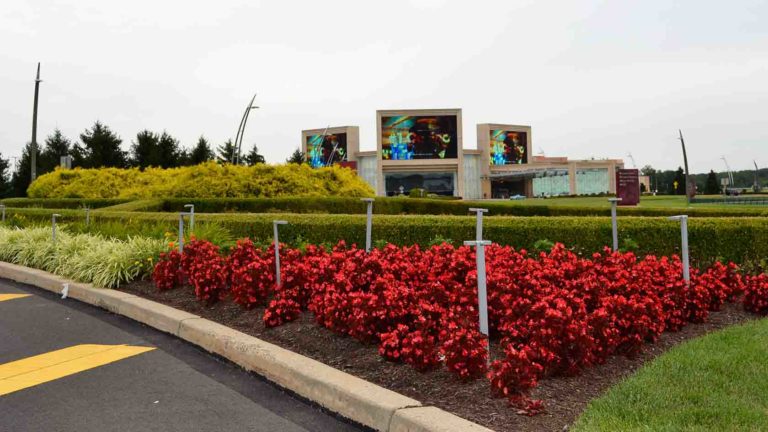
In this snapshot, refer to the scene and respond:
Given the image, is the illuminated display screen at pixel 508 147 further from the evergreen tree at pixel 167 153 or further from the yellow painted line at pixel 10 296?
the yellow painted line at pixel 10 296

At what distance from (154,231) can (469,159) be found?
92.6 meters

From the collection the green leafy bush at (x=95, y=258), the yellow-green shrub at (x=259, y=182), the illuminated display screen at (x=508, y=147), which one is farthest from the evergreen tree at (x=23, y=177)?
the illuminated display screen at (x=508, y=147)

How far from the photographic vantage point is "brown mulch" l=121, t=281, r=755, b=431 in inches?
144

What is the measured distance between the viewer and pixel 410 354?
4.36 metres

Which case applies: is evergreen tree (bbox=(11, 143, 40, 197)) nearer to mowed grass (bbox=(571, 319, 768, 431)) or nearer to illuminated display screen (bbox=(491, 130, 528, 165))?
mowed grass (bbox=(571, 319, 768, 431))

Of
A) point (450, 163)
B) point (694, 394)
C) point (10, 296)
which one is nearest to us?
point (694, 394)

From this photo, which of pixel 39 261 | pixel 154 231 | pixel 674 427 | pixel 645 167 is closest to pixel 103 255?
pixel 154 231

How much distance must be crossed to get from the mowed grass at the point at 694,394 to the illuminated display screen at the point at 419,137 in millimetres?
87348

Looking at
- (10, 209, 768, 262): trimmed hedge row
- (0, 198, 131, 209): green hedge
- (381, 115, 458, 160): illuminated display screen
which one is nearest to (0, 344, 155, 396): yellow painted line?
(10, 209, 768, 262): trimmed hedge row

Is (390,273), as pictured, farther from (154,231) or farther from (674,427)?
(154,231)

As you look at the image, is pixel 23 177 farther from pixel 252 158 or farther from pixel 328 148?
pixel 328 148

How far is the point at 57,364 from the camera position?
211 inches

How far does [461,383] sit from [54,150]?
6412cm

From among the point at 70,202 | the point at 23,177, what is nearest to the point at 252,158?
the point at 23,177
